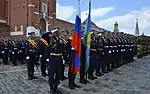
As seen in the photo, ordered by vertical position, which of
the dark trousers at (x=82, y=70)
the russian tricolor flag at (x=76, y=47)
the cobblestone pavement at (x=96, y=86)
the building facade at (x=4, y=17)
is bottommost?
the cobblestone pavement at (x=96, y=86)

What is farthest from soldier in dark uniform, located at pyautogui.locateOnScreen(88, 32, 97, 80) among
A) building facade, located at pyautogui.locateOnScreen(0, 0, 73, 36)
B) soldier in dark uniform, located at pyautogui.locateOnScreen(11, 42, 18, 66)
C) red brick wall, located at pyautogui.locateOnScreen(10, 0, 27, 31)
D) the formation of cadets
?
red brick wall, located at pyautogui.locateOnScreen(10, 0, 27, 31)

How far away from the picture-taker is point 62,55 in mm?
9039

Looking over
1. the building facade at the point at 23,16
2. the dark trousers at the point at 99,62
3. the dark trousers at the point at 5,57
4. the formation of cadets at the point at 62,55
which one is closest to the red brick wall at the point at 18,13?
the building facade at the point at 23,16

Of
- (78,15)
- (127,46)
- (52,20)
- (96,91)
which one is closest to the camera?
(96,91)

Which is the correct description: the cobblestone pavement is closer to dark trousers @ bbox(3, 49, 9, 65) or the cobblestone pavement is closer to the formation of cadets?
the formation of cadets

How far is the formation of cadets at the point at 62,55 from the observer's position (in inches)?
344

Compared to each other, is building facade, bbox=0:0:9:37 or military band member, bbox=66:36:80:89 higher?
building facade, bbox=0:0:9:37

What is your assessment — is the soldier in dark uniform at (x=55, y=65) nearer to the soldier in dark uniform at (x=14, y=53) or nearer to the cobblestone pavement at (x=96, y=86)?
the cobblestone pavement at (x=96, y=86)

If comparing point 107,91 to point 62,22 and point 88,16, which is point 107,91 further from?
point 62,22

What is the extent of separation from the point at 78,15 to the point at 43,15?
121 feet

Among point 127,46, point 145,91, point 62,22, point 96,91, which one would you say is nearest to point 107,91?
point 96,91

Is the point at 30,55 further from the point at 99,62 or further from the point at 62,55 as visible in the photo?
the point at 62,55

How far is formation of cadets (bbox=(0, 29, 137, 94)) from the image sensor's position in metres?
8.73

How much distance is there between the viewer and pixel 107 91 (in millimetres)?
8977
